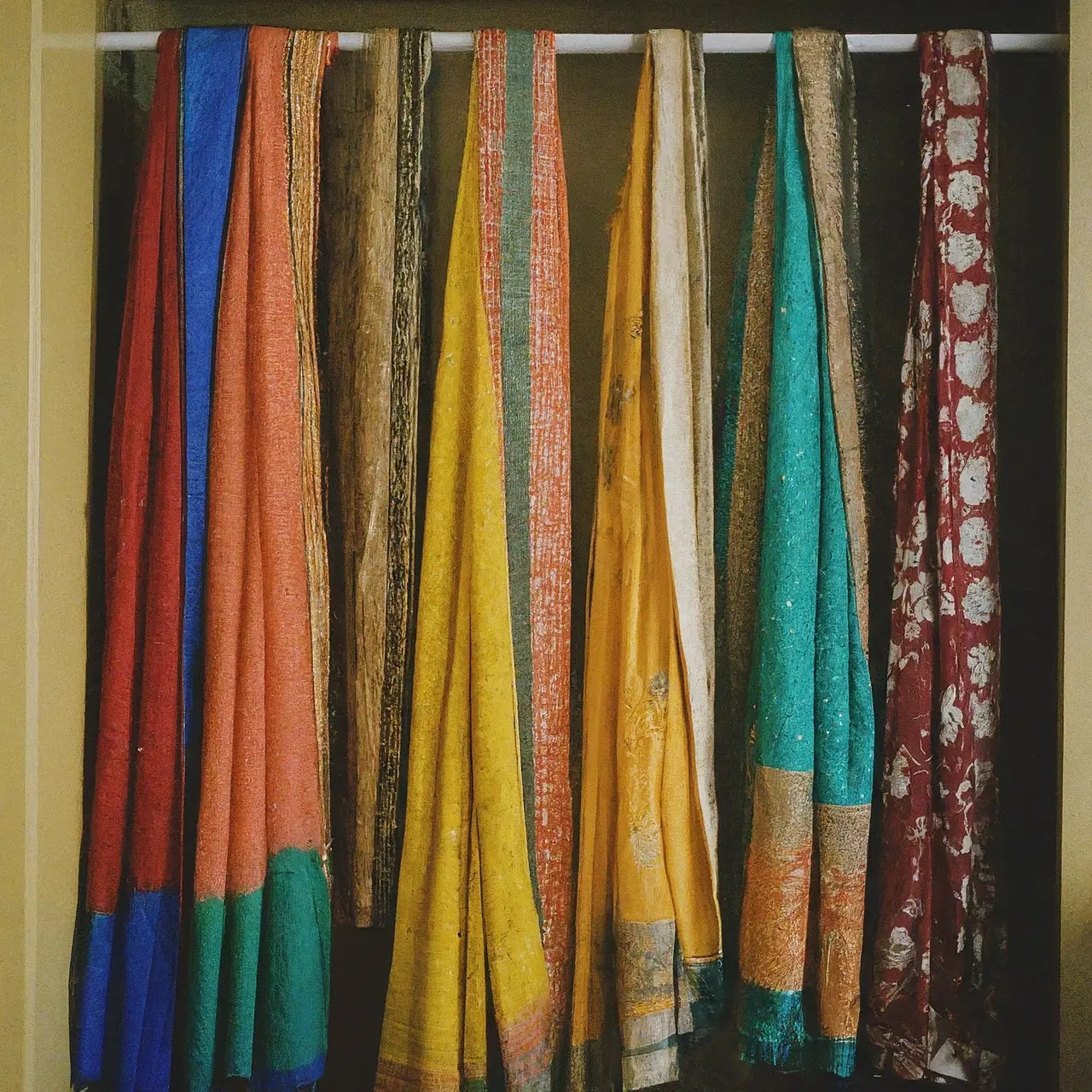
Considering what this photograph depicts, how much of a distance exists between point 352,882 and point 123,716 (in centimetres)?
29

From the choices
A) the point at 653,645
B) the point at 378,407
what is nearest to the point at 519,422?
the point at 378,407

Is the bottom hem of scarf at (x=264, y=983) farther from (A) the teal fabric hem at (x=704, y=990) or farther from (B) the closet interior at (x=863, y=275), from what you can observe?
(A) the teal fabric hem at (x=704, y=990)

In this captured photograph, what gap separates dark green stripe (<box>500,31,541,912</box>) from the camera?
920 mm

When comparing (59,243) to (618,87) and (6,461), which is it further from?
(618,87)

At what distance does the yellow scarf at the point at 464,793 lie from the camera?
0.87 m

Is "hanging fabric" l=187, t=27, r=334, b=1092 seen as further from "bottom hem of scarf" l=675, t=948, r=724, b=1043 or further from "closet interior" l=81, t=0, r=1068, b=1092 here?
"bottom hem of scarf" l=675, t=948, r=724, b=1043

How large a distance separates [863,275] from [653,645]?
0.53m

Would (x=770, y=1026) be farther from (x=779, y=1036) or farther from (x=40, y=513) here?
(x=40, y=513)

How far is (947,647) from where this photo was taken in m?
0.89

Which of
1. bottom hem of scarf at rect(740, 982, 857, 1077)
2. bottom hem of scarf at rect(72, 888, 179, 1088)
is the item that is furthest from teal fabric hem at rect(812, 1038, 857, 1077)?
bottom hem of scarf at rect(72, 888, 179, 1088)

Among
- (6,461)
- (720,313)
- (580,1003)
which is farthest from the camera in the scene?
(720,313)

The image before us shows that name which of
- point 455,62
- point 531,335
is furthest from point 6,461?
point 455,62

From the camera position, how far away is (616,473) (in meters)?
0.92

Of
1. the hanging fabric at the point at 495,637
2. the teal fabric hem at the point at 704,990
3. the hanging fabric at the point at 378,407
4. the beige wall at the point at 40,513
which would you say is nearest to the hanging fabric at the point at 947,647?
the teal fabric hem at the point at 704,990
